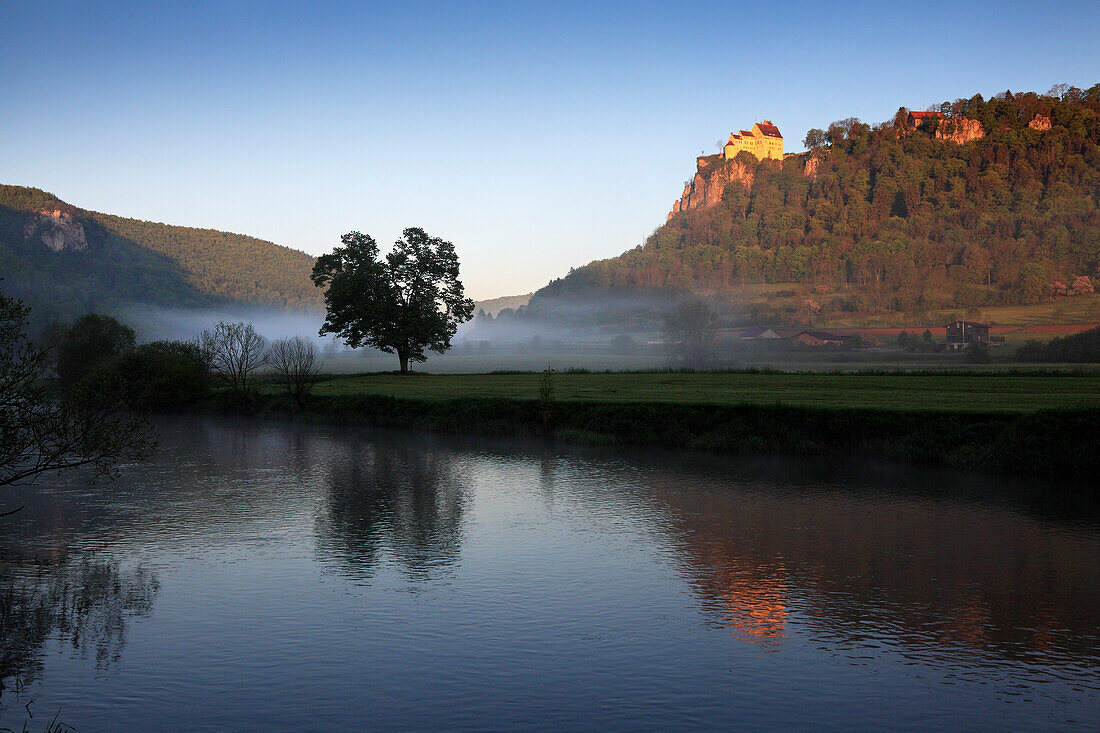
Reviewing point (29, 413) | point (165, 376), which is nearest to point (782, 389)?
point (29, 413)

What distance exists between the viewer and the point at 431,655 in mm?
12602

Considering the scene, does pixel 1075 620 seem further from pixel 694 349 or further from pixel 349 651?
pixel 694 349

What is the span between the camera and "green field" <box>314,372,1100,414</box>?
42.7 metres

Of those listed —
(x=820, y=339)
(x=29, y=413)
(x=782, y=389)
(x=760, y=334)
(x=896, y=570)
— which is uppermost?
(x=760, y=334)

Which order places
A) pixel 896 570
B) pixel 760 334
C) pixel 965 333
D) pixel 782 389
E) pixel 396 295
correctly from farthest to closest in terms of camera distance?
1. pixel 760 334
2. pixel 965 333
3. pixel 396 295
4. pixel 782 389
5. pixel 896 570

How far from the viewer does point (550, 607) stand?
15.2 metres

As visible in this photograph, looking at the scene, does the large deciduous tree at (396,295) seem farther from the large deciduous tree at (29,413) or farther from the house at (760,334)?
the house at (760,334)

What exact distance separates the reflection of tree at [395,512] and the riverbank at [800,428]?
1009 centimetres

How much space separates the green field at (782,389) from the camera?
140 feet

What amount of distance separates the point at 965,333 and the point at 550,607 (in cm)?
14710

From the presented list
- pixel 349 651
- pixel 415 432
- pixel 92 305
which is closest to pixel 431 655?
pixel 349 651

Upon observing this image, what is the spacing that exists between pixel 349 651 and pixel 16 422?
934 cm

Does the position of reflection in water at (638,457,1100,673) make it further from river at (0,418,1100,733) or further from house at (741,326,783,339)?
house at (741,326,783,339)

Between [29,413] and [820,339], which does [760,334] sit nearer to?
[820,339]
